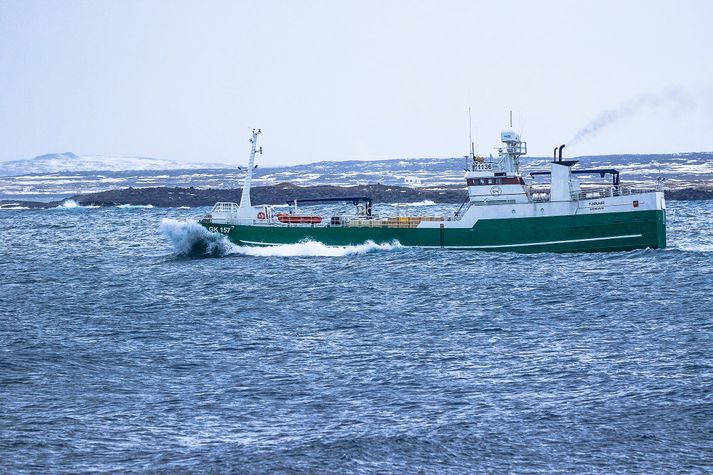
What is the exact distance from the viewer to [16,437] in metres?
25.7

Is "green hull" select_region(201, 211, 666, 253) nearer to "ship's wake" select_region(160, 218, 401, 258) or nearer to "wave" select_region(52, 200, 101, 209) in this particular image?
"ship's wake" select_region(160, 218, 401, 258)

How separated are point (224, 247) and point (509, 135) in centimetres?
2152

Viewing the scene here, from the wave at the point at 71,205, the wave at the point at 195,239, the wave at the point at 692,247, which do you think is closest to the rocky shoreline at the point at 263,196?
the wave at the point at 71,205

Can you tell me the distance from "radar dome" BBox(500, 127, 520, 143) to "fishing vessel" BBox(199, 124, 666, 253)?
7 cm

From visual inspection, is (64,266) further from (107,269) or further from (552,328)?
(552,328)

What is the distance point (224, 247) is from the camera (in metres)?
69.8

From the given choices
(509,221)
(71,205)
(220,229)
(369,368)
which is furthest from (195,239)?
(71,205)

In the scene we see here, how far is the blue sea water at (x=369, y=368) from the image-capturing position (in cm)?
Answer: 2417

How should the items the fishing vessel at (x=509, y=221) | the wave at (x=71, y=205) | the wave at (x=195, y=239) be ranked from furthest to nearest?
the wave at (x=71, y=205), the wave at (x=195, y=239), the fishing vessel at (x=509, y=221)

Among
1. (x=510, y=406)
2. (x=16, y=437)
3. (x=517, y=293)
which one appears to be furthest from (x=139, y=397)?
(x=517, y=293)

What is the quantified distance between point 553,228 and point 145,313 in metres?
28.3

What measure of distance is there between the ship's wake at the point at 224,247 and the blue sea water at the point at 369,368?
19.6 feet

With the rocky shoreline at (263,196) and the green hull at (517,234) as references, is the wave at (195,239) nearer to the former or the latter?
the green hull at (517,234)

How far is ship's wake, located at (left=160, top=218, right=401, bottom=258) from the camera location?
2648 inches
